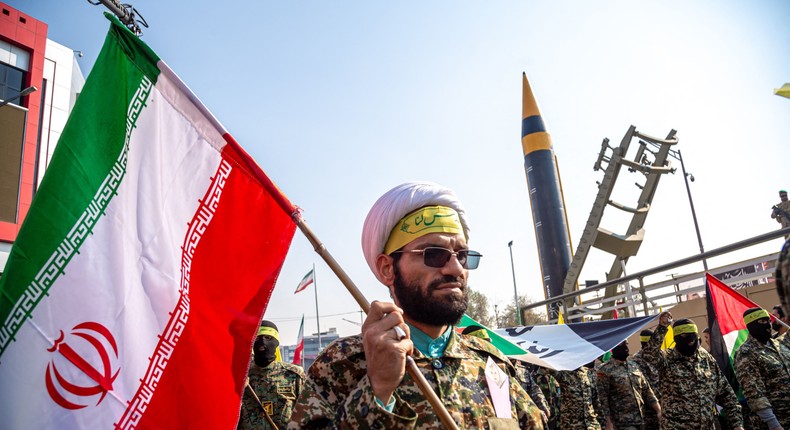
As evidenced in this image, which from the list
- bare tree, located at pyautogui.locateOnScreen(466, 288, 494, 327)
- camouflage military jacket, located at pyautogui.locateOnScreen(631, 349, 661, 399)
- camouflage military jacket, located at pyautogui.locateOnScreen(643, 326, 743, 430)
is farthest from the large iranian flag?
bare tree, located at pyautogui.locateOnScreen(466, 288, 494, 327)

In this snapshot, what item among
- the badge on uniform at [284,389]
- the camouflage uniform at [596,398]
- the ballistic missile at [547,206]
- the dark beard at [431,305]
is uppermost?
the ballistic missile at [547,206]

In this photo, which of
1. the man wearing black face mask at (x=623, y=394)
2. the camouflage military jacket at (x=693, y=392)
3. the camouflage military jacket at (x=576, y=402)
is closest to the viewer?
the camouflage military jacket at (x=693, y=392)

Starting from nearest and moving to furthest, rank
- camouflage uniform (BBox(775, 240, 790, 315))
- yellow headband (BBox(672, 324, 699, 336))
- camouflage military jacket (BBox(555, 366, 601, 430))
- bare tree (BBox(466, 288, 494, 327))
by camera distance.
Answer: camouflage uniform (BBox(775, 240, 790, 315)) → yellow headband (BBox(672, 324, 699, 336)) → camouflage military jacket (BBox(555, 366, 601, 430)) → bare tree (BBox(466, 288, 494, 327))

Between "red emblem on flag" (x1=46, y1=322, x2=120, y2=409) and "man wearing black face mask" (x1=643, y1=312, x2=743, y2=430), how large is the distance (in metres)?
6.81

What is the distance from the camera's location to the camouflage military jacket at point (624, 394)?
820 centimetres

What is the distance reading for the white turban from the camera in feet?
7.02

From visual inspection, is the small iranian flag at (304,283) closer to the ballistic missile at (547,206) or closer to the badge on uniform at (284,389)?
the badge on uniform at (284,389)

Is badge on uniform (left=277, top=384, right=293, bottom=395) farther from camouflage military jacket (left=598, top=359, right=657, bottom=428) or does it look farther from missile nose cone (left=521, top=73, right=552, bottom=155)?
missile nose cone (left=521, top=73, right=552, bottom=155)

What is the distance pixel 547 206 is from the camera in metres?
22.1

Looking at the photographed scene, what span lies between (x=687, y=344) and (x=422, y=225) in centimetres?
641

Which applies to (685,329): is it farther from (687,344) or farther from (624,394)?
(624,394)

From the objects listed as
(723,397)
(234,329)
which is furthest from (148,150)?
(723,397)

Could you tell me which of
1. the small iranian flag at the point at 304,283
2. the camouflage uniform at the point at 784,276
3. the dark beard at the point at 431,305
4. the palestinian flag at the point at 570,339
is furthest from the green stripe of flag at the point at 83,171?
the small iranian flag at the point at 304,283

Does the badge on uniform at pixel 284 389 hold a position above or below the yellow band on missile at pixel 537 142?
below
